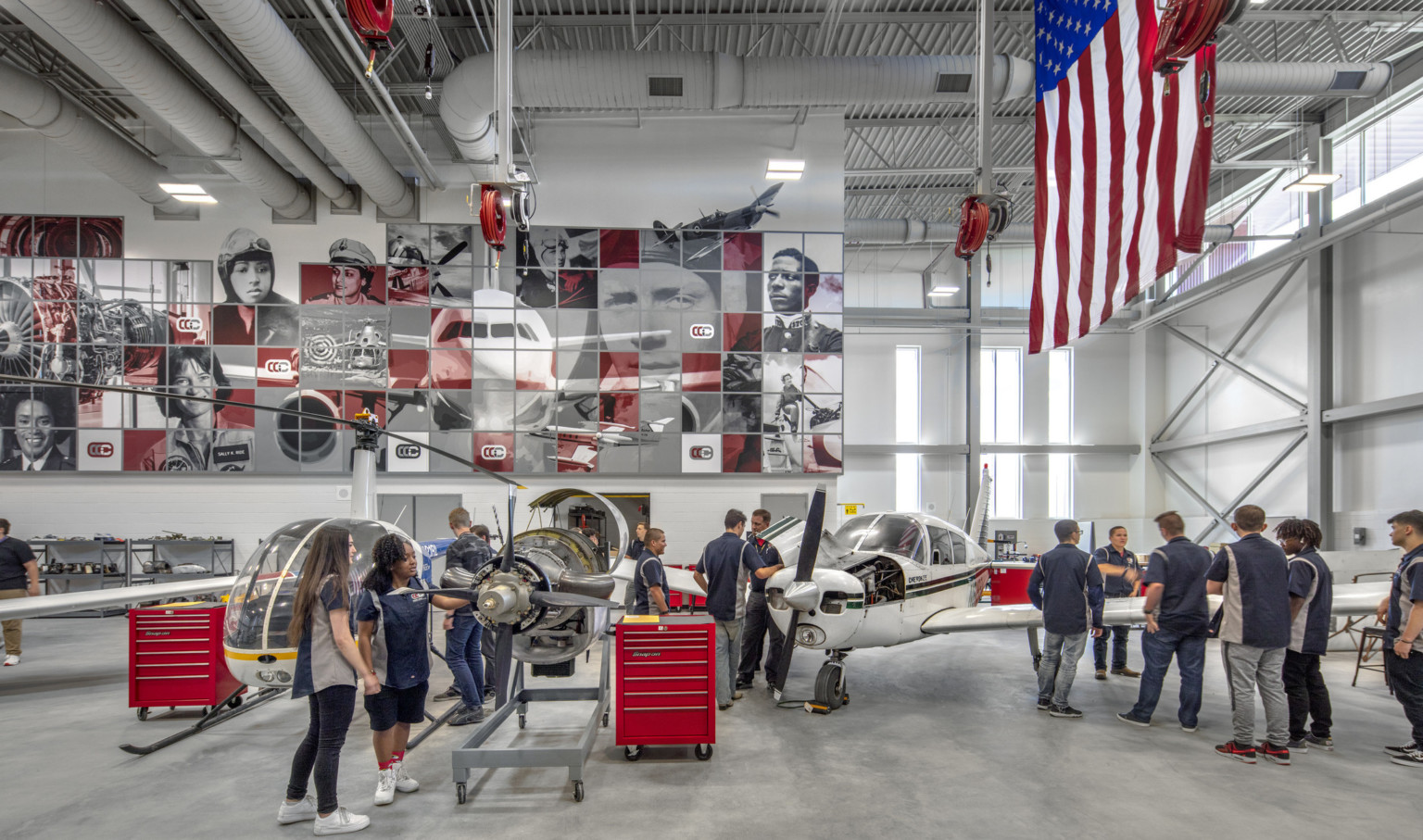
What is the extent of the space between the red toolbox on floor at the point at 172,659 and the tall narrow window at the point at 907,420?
739 inches

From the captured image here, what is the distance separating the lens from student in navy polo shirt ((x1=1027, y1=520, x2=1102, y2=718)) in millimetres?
6809

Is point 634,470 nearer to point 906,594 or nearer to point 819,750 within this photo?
point 906,594

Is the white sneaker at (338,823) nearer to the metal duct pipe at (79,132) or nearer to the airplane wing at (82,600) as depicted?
the airplane wing at (82,600)

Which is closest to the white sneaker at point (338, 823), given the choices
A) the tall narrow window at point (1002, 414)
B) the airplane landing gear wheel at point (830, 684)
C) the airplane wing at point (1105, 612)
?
the airplane landing gear wheel at point (830, 684)

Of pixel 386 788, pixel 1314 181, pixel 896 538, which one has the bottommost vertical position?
pixel 386 788

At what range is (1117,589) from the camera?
8984mm

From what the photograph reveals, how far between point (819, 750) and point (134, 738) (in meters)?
5.71

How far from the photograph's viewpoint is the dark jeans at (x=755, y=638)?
7.88 m

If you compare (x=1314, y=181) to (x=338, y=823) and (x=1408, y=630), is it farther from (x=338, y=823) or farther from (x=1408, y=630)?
(x=338, y=823)

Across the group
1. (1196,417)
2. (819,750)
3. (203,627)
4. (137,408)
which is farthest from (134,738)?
(1196,417)

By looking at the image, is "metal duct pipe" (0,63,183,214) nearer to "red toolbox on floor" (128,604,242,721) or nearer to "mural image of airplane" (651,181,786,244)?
"mural image of airplane" (651,181,786,244)

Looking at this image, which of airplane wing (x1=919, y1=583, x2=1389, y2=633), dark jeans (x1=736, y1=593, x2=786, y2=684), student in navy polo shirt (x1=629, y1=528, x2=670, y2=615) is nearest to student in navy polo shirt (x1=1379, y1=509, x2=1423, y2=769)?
airplane wing (x1=919, y1=583, x2=1389, y2=633)

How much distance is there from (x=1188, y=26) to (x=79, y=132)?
15814 millimetres

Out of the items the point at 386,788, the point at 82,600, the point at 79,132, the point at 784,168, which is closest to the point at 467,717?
the point at 386,788
